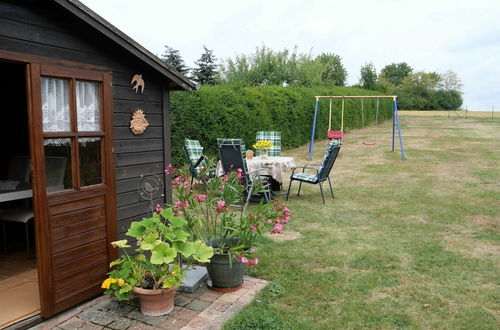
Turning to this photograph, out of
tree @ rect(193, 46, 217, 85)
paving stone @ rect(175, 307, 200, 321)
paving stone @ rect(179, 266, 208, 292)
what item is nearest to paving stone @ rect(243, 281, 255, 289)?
paving stone @ rect(179, 266, 208, 292)

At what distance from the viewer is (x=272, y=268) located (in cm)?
404

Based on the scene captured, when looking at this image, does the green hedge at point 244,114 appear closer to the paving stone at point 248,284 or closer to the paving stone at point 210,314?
the paving stone at point 248,284

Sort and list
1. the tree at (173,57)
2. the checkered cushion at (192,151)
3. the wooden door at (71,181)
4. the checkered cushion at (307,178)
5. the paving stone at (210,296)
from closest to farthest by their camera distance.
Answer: the wooden door at (71,181) → the paving stone at (210,296) → the checkered cushion at (307,178) → the checkered cushion at (192,151) → the tree at (173,57)

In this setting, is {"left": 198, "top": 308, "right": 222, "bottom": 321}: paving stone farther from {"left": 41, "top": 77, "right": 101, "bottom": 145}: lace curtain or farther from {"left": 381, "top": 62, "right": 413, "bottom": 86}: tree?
{"left": 381, "top": 62, "right": 413, "bottom": 86}: tree

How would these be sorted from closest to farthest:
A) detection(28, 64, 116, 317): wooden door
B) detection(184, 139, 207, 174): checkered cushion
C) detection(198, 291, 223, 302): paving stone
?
1. detection(28, 64, 116, 317): wooden door
2. detection(198, 291, 223, 302): paving stone
3. detection(184, 139, 207, 174): checkered cushion

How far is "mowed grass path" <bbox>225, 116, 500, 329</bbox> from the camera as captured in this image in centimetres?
312

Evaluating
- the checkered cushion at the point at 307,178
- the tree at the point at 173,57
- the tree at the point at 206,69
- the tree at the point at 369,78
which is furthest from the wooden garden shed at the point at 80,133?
the tree at the point at 369,78

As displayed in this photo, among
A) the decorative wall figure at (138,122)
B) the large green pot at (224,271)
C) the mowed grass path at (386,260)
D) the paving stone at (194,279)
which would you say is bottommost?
the mowed grass path at (386,260)

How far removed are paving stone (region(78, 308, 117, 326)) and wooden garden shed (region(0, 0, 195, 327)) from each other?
14cm

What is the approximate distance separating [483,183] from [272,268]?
678cm

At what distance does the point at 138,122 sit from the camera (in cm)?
369

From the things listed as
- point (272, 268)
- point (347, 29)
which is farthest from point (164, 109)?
point (347, 29)

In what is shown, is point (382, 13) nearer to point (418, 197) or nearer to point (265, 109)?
point (265, 109)

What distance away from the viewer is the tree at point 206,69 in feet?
86.2
